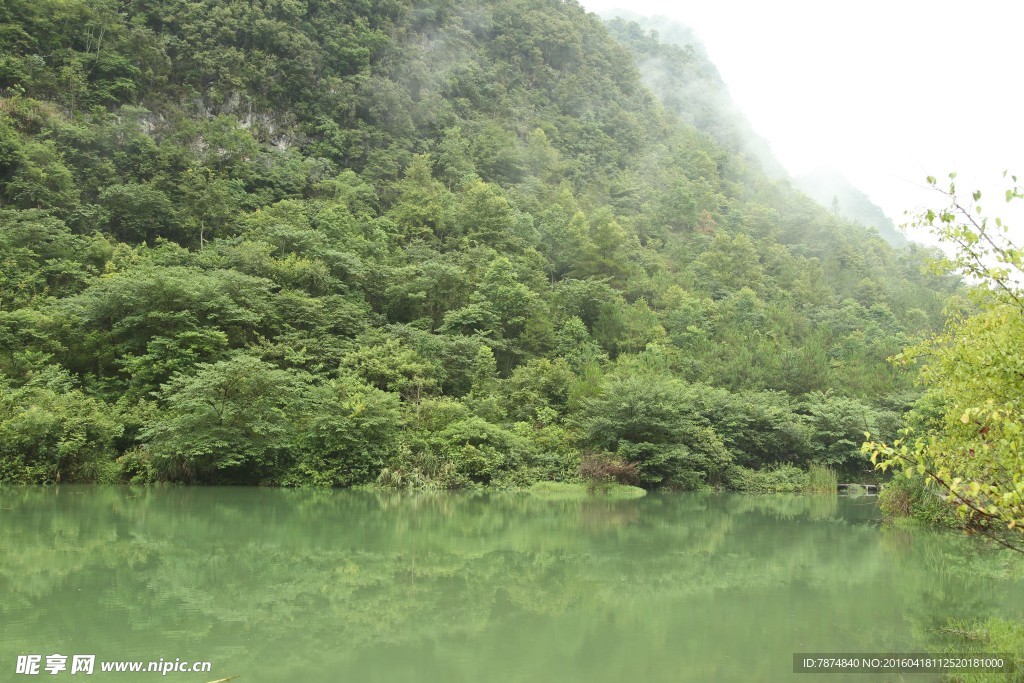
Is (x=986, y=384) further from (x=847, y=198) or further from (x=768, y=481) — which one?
(x=847, y=198)

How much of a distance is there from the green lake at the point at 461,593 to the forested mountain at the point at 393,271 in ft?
12.8

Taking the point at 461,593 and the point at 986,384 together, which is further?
the point at 461,593

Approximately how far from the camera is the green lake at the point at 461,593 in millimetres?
4934

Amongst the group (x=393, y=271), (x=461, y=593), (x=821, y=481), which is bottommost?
(x=821, y=481)

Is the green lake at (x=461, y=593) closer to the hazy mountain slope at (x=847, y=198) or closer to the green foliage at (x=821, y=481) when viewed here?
the green foliage at (x=821, y=481)

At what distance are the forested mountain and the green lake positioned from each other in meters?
3.89

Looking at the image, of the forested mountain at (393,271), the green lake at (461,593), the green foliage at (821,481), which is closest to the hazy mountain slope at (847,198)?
the forested mountain at (393,271)

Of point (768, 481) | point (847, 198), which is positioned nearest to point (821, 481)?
point (768, 481)

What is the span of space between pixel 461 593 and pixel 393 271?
23629 millimetres

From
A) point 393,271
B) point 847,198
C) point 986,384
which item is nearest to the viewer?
point 986,384

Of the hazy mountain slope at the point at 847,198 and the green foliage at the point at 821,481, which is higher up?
the hazy mountain slope at the point at 847,198

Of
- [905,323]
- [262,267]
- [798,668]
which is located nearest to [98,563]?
[798,668]

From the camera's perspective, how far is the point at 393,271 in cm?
2953

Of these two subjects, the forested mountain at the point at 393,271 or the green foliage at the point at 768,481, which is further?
the green foliage at the point at 768,481
